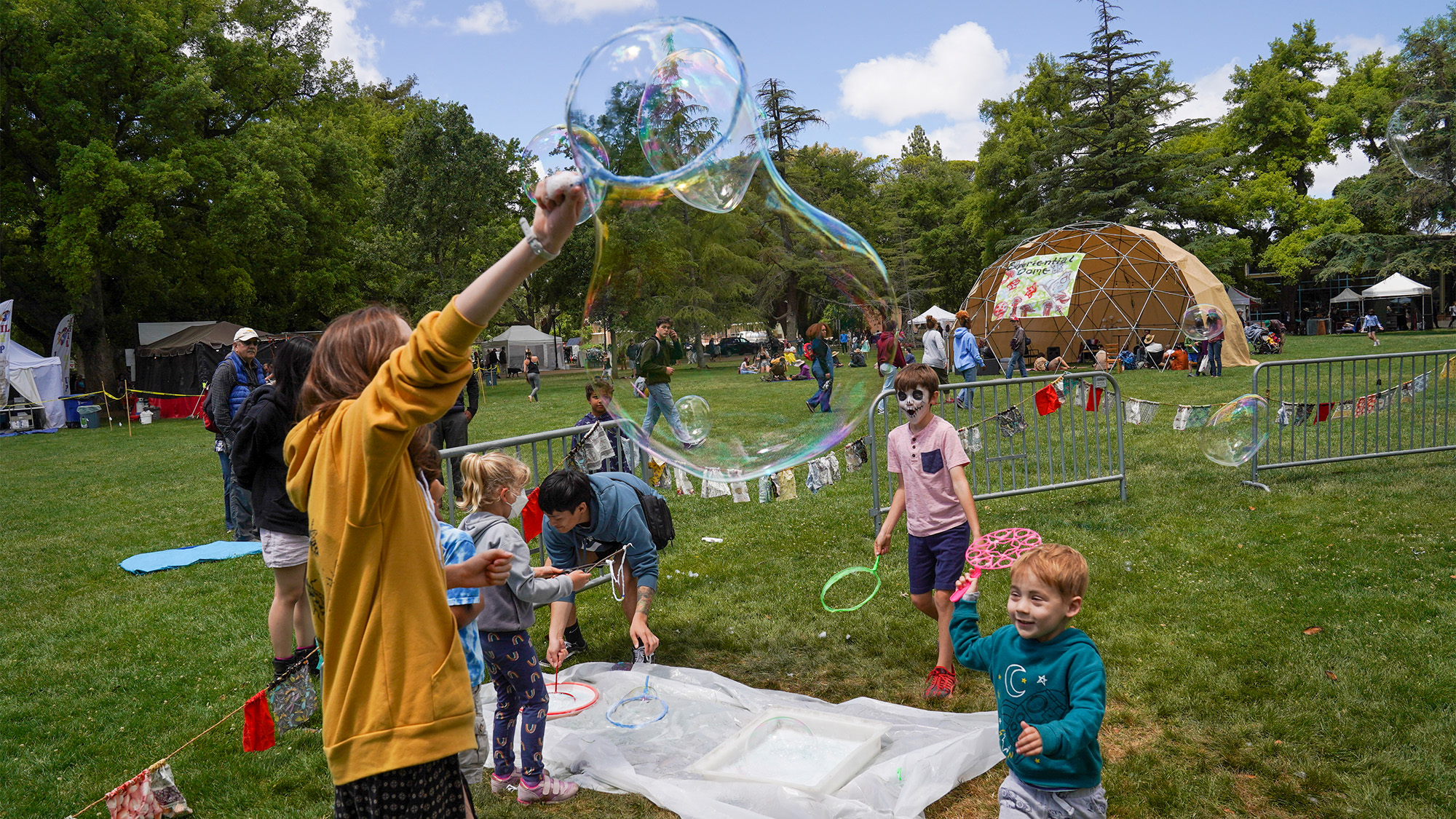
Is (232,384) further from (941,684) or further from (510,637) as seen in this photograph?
(941,684)

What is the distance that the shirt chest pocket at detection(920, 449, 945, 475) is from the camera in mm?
4730

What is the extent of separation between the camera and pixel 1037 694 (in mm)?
2738

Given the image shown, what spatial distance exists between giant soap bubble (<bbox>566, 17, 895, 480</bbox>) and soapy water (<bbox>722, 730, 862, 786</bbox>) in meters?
1.33

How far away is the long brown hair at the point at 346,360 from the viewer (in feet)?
6.18

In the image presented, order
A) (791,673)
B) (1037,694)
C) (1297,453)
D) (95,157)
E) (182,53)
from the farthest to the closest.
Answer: (182,53), (95,157), (1297,453), (791,673), (1037,694)

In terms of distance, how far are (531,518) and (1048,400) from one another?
5205 millimetres

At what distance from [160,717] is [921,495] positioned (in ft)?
14.5

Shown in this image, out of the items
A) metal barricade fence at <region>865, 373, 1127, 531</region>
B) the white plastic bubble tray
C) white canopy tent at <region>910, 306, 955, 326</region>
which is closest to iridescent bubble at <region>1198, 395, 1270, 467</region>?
metal barricade fence at <region>865, 373, 1127, 531</region>

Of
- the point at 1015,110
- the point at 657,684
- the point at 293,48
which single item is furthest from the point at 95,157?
the point at 1015,110

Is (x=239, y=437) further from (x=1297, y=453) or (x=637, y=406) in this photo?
(x=1297, y=453)

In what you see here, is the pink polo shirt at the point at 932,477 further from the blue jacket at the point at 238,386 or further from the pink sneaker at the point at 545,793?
the blue jacket at the point at 238,386

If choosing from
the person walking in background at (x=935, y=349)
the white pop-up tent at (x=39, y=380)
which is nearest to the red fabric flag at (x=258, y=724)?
the person walking in background at (x=935, y=349)

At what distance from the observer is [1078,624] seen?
553 centimetres

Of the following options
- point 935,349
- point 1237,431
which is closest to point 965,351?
point 935,349
